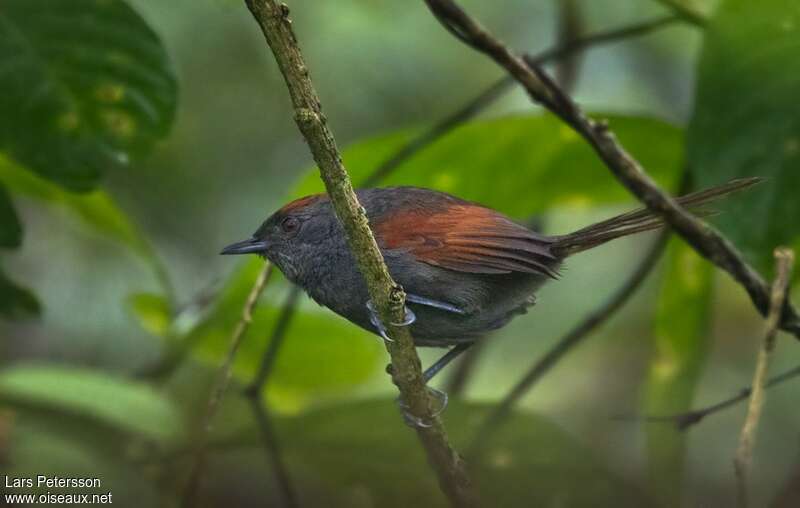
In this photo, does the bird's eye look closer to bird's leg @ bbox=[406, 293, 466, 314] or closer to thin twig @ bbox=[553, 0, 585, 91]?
bird's leg @ bbox=[406, 293, 466, 314]

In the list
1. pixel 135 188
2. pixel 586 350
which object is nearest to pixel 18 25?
pixel 135 188

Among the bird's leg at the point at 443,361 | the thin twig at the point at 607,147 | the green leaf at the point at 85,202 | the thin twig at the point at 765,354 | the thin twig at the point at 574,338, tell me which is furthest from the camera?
the green leaf at the point at 85,202

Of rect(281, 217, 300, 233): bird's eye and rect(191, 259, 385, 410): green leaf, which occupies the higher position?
rect(191, 259, 385, 410): green leaf

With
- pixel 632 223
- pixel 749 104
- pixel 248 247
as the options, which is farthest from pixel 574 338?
pixel 248 247

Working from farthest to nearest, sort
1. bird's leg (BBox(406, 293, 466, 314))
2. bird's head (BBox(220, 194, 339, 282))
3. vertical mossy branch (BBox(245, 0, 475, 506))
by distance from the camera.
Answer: bird's head (BBox(220, 194, 339, 282))
bird's leg (BBox(406, 293, 466, 314))
vertical mossy branch (BBox(245, 0, 475, 506))

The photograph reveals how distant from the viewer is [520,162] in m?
3.71

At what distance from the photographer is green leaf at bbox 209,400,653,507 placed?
339 cm

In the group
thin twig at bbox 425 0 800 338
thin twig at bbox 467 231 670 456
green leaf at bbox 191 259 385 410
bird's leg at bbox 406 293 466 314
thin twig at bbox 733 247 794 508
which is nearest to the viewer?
thin twig at bbox 733 247 794 508

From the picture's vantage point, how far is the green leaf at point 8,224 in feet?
10.7

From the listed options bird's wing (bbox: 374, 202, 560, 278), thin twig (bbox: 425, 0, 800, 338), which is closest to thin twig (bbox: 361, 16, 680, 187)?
bird's wing (bbox: 374, 202, 560, 278)

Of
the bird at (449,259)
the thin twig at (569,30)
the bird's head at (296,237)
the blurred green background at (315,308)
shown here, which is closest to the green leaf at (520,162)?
the blurred green background at (315,308)

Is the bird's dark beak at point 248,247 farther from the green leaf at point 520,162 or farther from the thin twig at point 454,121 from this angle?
the thin twig at point 454,121

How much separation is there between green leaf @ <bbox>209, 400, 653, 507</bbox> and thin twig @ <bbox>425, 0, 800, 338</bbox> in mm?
739

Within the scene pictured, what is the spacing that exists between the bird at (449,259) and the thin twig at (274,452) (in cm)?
47
